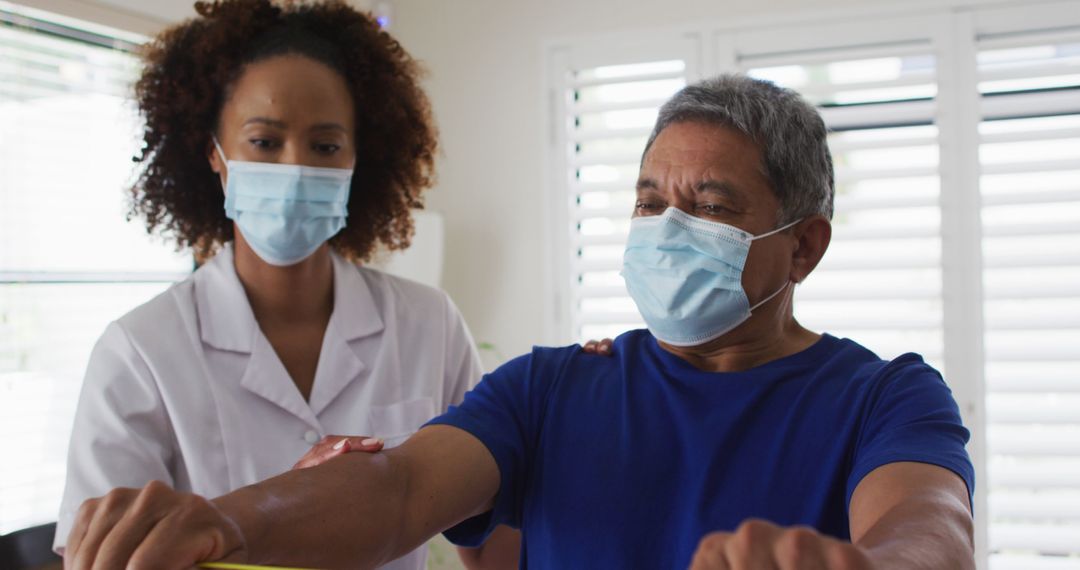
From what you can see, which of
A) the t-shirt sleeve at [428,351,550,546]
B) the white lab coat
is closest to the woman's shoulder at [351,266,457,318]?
the white lab coat

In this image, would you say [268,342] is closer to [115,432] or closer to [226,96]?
[115,432]

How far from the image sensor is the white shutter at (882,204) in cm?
321

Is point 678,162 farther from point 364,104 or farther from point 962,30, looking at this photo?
point 962,30

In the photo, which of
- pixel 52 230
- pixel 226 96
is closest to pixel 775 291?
pixel 226 96

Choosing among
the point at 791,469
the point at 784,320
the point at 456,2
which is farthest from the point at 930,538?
the point at 456,2

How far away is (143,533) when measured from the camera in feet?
2.50

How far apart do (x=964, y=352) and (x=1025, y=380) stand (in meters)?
0.21

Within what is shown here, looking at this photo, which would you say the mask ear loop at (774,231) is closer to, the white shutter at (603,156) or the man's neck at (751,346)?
the man's neck at (751,346)

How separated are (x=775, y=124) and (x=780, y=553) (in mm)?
706

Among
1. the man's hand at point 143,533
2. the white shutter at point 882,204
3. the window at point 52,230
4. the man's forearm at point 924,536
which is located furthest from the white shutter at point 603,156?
the man's hand at point 143,533

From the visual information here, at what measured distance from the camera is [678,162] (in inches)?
46.1

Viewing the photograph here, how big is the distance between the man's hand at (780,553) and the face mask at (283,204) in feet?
3.89

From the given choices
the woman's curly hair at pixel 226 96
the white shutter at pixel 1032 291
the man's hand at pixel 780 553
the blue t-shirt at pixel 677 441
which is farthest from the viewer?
the white shutter at pixel 1032 291

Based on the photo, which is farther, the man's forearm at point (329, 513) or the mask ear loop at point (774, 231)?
the mask ear loop at point (774, 231)
